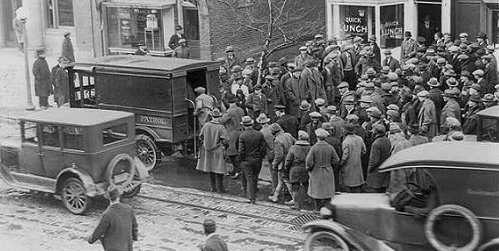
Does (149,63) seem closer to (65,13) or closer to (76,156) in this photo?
(76,156)

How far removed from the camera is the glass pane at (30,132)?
17234 mm

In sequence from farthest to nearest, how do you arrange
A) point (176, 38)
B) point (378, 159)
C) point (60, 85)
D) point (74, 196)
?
point (176, 38) < point (60, 85) < point (74, 196) < point (378, 159)

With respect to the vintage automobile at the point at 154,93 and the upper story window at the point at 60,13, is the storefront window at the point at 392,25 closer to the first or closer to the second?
the vintage automobile at the point at 154,93

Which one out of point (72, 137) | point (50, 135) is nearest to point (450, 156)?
point (72, 137)

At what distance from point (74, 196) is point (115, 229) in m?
4.62

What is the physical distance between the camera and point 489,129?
51.7ft

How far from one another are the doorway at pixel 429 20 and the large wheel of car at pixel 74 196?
621 inches

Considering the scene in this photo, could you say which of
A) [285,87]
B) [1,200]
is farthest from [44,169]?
→ [285,87]

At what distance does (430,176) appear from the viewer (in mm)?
12438

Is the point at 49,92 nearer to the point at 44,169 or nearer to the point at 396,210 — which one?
the point at 44,169

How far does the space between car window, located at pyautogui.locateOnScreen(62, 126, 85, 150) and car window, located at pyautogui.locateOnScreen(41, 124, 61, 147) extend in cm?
18

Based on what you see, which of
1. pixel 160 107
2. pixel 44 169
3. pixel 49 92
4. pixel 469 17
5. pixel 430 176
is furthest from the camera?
pixel 469 17

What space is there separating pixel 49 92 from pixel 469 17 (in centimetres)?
1340

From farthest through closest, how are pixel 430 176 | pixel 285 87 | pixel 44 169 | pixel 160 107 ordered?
1. pixel 285 87
2. pixel 160 107
3. pixel 44 169
4. pixel 430 176
